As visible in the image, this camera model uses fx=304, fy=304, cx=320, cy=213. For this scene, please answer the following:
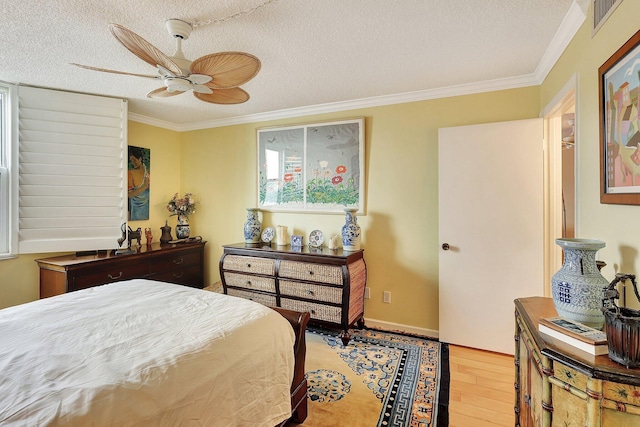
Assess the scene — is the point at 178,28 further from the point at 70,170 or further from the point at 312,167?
the point at 70,170


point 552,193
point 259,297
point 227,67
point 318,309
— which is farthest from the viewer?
point 259,297

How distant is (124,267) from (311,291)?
76.2 inches

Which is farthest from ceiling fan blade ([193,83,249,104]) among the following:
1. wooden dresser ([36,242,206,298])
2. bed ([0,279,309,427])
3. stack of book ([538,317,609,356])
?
stack of book ([538,317,609,356])

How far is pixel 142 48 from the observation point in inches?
60.9

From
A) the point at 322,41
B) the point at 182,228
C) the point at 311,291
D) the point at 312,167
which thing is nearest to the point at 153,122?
the point at 182,228

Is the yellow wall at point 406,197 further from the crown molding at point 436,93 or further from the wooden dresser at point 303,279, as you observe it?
the wooden dresser at point 303,279

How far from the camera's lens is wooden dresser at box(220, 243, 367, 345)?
2840 mm

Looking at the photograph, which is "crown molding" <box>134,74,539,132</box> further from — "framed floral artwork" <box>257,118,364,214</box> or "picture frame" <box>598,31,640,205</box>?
"picture frame" <box>598,31,640,205</box>

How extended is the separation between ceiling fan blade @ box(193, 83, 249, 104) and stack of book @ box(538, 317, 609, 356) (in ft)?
7.09

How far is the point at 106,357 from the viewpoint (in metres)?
1.21

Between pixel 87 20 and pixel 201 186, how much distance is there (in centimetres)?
257

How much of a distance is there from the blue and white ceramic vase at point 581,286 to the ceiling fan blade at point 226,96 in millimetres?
2101

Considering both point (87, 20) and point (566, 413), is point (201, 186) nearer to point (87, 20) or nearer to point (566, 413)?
point (87, 20)

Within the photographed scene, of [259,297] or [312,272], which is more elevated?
[312,272]
